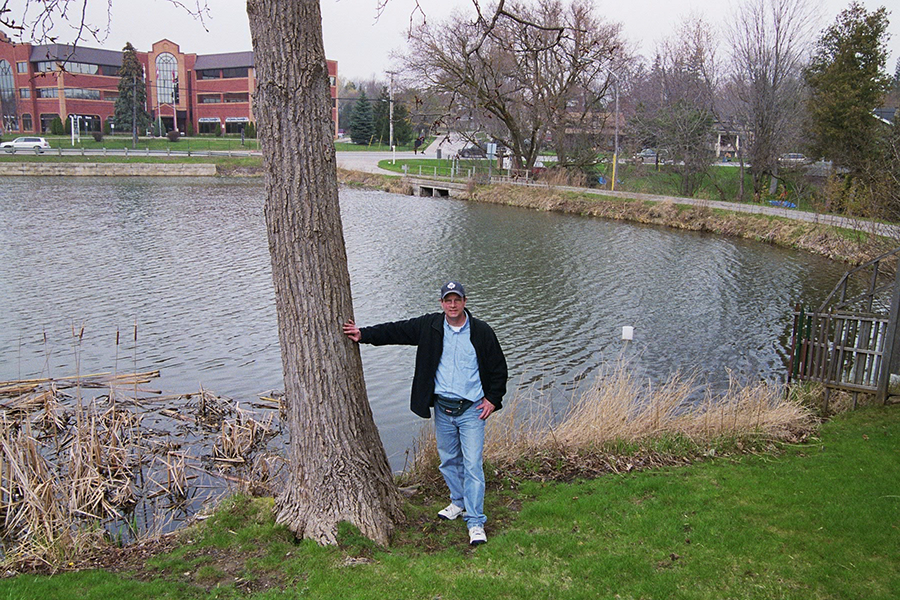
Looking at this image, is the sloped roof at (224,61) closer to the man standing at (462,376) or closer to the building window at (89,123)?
the building window at (89,123)

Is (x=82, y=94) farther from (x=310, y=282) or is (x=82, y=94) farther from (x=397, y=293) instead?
(x=310, y=282)

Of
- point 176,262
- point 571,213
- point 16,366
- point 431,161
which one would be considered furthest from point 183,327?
point 431,161

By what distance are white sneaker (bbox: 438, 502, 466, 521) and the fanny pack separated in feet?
2.54

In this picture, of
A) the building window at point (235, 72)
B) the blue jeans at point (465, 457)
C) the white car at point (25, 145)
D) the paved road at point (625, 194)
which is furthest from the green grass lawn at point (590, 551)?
the building window at point (235, 72)

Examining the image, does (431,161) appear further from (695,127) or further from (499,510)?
(499,510)

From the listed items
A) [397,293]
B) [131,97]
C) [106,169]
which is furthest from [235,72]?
[397,293]

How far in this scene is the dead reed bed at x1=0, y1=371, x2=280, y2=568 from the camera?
5.89 meters

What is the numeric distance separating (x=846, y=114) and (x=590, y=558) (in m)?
31.8

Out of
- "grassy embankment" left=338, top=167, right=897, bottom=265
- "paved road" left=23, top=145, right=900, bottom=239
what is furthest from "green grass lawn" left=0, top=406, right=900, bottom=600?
"grassy embankment" left=338, top=167, right=897, bottom=265

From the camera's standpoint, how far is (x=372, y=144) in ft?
258

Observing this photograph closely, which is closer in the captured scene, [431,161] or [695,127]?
[695,127]

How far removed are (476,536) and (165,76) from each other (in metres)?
81.2

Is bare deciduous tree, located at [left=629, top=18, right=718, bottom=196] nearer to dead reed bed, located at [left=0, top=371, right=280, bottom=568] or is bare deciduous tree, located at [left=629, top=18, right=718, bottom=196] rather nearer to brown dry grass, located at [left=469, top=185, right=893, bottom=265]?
brown dry grass, located at [left=469, top=185, right=893, bottom=265]

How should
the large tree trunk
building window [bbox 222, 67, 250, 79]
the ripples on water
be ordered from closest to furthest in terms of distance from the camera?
1. the large tree trunk
2. the ripples on water
3. building window [bbox 222, 67, 250, 79]
